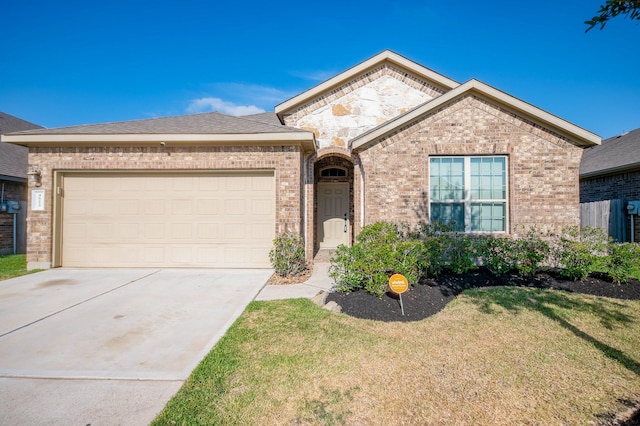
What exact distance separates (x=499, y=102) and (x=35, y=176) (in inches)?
476

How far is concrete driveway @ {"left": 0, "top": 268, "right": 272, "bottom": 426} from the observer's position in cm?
267

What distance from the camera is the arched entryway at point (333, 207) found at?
11.4 m

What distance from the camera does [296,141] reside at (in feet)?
25.8

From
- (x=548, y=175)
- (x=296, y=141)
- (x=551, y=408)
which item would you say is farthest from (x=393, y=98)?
(x=551, y=408)

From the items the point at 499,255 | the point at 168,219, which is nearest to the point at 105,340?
the point at 168,219

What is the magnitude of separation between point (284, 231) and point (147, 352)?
4566 mm

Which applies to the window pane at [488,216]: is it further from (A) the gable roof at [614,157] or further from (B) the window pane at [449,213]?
(A) the gable roof at [614,157]

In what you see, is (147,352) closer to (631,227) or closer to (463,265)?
(463,265)

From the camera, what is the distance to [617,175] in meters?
12.5

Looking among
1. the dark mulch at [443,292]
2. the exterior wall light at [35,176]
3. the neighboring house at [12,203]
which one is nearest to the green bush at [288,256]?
the dark mulch at [443,292]

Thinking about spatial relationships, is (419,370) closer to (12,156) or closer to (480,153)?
(480,153)

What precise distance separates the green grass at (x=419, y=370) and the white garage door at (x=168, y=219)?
357cm

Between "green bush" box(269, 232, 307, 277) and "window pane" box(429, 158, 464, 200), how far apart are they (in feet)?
12.2

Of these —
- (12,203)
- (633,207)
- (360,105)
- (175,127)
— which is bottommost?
(633,207)
